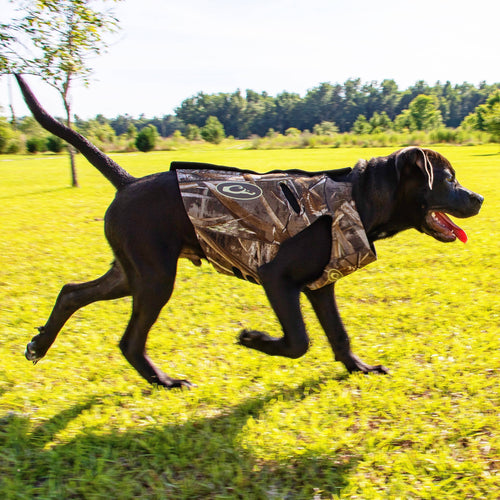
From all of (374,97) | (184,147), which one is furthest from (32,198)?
(374,97)

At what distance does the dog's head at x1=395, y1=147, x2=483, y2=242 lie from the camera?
3.27 m

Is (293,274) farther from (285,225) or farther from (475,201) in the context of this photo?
(475,201)

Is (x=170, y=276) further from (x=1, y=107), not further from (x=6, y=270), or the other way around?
(x=1, y=107)

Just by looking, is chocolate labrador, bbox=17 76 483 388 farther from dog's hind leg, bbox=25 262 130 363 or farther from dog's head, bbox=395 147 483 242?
dog's hind leg, bbox=25 262 130 363

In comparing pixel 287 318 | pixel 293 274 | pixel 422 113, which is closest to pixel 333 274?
pixel 293 274

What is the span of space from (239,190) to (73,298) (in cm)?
148

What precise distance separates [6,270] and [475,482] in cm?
607

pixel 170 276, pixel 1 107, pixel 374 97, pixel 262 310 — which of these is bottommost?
pixel 262 310

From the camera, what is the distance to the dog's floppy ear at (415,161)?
318 centimetres

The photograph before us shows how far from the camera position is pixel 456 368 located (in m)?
3.80

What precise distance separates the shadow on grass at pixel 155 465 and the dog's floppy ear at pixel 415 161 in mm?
1767

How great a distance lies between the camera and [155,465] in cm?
274

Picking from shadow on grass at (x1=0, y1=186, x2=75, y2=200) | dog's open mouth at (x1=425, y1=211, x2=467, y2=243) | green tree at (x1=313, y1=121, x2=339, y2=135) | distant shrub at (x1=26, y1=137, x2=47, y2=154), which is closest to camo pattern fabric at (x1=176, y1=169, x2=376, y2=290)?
dog's open mouth at (x1=425, y1=211, x2=467, y2=243)

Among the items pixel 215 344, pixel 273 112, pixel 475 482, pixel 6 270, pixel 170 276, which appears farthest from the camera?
pixel 273 112
